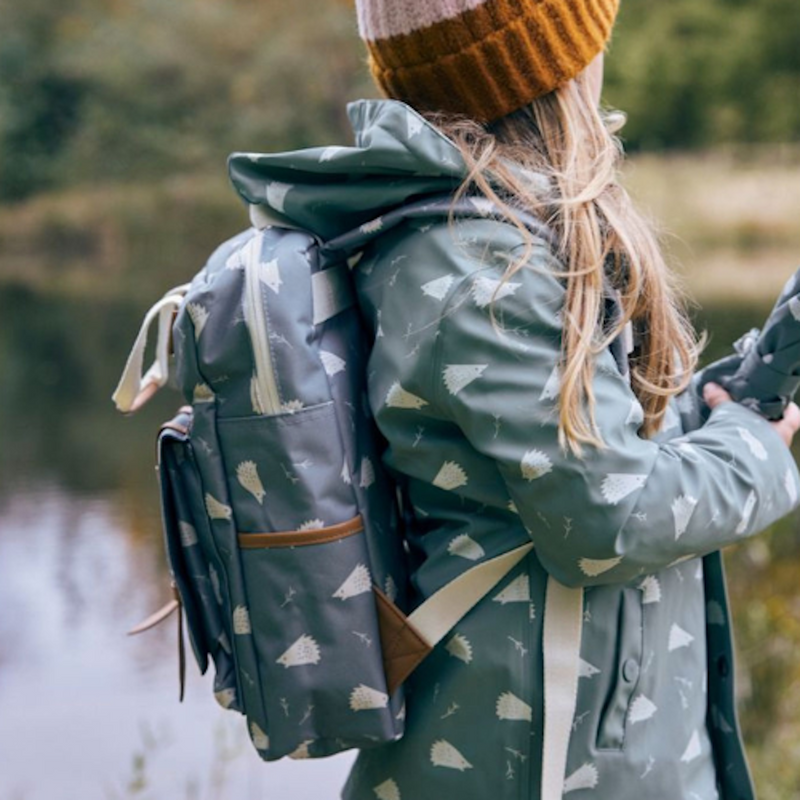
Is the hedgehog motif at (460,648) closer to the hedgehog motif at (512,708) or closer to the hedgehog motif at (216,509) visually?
the hedgehog motif at (512,708)

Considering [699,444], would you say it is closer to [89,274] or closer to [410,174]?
[410,174]

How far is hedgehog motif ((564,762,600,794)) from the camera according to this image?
123 cm

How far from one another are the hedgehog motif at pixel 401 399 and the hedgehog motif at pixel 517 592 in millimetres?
185

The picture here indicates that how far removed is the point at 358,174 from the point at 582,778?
1.93 feet

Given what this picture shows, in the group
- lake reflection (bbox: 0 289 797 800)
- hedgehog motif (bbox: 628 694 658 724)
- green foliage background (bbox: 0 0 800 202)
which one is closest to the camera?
hedgehog motif (bbox: 628 694 658 724)

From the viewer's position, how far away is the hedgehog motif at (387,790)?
131cm

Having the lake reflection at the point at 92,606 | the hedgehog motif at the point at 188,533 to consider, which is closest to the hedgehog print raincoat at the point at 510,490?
the hedgehog motif at the point at 188,533

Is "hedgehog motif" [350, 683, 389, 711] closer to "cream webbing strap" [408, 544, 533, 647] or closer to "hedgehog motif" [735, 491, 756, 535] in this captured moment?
"cream webbing strap" [408, 544, 533, 647]

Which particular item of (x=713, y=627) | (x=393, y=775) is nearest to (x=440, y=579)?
(x=393, y=775)

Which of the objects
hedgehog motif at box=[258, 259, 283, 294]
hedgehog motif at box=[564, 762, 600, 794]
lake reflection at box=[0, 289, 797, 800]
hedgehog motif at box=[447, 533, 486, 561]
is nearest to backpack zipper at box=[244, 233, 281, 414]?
hedgehog motif at box=[258, 259, 283, 294]

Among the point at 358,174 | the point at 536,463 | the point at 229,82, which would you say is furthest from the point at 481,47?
the point at 229,82

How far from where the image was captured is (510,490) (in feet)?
3.83

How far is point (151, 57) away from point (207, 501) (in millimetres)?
9759

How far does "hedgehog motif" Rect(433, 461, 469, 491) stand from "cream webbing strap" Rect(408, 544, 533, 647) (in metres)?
0.08
